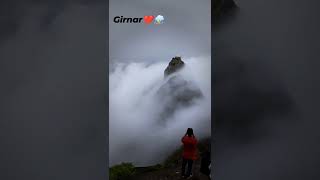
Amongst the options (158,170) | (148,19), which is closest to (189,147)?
(158,170)

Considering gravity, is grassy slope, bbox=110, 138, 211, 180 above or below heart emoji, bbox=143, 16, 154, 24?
below

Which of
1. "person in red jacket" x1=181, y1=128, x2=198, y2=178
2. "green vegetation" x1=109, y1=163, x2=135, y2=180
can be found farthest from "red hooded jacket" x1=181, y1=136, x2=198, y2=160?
"green vegetation" x1=109, y1=163, x2=135, y2=180

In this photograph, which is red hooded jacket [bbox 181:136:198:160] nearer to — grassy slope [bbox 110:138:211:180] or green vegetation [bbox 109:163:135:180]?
grassy slope [bbox 110:138:211:180]

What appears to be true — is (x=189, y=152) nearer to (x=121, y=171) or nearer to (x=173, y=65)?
(x=121, y=171)

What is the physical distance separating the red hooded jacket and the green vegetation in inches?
21.0

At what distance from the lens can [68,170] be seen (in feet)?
10.3

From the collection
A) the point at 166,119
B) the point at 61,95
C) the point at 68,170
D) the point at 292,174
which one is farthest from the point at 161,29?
the point at 292,174

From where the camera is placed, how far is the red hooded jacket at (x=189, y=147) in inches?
128

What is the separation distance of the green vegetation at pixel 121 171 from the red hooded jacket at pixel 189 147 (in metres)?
0.53

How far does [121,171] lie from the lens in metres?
3.15

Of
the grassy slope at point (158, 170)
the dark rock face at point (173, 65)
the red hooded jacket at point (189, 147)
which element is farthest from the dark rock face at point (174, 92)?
the grassy slope at point (158, 170)

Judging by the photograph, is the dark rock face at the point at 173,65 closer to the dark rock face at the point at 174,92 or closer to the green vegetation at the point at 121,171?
the dark rock face at the point at 174,92

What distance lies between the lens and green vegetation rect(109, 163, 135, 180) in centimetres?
315

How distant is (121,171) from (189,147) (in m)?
0.69
